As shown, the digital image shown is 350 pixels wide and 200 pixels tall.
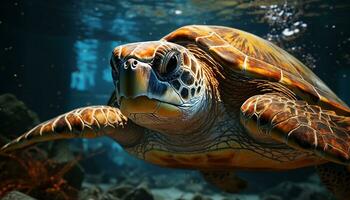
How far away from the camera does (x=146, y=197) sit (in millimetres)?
5957

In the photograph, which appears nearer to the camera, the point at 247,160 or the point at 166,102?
the point at 166,102

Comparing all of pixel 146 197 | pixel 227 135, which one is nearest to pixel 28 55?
pixel 146 197

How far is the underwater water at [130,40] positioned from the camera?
946 cm

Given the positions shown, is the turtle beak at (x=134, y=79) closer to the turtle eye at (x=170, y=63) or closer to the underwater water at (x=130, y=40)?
the turtle eye at (x=170, y=63)

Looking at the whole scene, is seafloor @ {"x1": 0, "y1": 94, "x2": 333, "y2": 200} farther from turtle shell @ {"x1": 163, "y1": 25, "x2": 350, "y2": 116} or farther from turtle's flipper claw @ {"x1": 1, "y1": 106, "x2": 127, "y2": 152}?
turtle shell @ {"x1": 163, "y1": 25, "x2": 350, "y2": 116}

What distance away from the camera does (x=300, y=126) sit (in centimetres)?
223

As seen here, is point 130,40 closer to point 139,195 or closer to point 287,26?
point 287,26

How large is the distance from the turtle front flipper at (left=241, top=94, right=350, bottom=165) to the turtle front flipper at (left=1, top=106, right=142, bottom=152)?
4.39 ft

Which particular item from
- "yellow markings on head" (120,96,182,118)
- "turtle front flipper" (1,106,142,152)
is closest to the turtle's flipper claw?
"turtle front flipper" (1,106,142,152)

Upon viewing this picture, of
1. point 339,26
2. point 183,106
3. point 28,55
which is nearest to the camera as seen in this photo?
point 183,106

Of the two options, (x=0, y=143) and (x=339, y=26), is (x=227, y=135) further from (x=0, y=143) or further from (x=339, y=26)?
(x=339, y=26)

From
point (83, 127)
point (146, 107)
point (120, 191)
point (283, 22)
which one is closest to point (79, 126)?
point (83, 127)

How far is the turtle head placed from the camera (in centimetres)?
204

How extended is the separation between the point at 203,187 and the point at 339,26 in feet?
28.5
